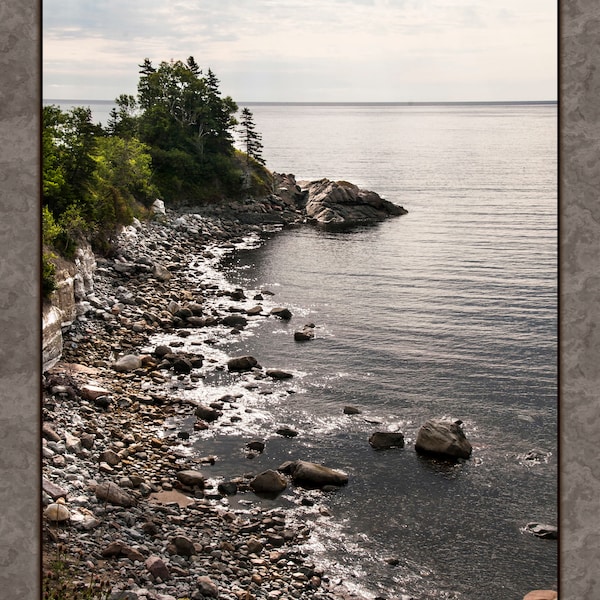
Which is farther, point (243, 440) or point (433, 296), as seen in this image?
point (433, 296)

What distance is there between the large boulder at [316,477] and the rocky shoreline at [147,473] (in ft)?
1.83

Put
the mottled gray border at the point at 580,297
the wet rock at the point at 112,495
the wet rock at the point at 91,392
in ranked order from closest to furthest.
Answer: the mottled gray border at the point at 580,297 < the wet rock at the point at 112,495 < the wet rock at the point at 91,392

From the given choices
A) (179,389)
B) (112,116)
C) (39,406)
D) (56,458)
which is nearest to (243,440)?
(179,389)

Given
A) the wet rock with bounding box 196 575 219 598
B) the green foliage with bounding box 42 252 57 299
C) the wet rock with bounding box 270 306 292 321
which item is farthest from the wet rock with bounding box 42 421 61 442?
the wet rock with bounding box 270 306 292 321

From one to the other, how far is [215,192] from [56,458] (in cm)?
4809

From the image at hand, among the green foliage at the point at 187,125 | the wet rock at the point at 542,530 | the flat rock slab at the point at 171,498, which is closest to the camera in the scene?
the wet rock at the point at 542,530

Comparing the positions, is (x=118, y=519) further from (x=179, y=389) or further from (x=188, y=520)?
(x=179, y=389)

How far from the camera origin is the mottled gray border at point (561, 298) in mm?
5207

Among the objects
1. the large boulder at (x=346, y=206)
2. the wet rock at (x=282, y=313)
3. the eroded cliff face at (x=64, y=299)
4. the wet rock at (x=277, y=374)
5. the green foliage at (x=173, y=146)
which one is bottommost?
the wet rock at (x=277, y=374)

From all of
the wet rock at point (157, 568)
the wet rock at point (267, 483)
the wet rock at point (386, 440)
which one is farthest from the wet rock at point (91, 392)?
the wet rock at point (157, 568)

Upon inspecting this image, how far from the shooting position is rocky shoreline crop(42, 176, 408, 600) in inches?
554

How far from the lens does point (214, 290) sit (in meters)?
40.3

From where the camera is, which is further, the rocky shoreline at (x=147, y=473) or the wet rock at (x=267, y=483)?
the wet rock at (x=267, y=483)

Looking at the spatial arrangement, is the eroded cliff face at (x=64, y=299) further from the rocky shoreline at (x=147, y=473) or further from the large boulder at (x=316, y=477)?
the large boulder at (x=316, y=477)
